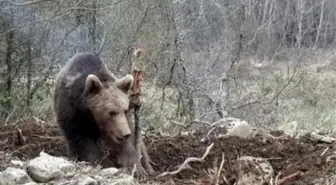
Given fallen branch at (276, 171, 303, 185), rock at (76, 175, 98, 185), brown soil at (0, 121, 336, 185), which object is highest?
rock at (76, 175, 98, 185)

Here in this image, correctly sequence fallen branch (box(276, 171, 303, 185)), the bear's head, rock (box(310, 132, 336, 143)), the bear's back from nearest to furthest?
fallen branch (box(276, 171, 303, 185)), the bear's head, the bear's back, rock (box(310, 132, 336, 143))

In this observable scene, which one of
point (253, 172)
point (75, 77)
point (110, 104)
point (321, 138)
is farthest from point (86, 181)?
point (321, 138)

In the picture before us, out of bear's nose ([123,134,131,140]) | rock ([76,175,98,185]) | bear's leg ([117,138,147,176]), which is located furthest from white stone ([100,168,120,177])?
bear's leg ([117,138,147,176])

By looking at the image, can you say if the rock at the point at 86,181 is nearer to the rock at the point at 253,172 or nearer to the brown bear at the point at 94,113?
the rock at the point at 253,172

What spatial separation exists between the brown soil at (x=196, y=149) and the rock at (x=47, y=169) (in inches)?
36.9

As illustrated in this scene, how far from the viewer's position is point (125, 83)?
601cm

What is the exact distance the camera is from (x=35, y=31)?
11.0m

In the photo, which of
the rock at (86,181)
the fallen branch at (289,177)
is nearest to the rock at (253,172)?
the fallen branch at (289,177)

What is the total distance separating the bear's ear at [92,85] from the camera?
5.93m

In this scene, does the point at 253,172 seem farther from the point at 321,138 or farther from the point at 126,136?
the point at 321,138

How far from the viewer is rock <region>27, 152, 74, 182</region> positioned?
4.66 metres

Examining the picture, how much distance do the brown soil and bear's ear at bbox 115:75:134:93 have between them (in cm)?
86

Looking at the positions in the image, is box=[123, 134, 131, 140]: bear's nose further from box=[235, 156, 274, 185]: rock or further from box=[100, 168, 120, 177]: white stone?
box=[235, 156, 274, 185]: rock

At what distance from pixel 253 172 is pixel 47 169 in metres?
1.47
